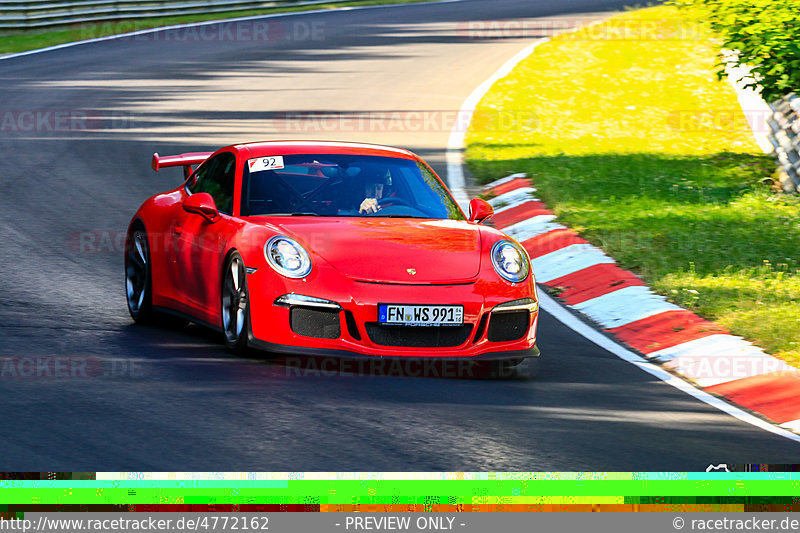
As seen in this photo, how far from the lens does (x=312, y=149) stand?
30.5ft

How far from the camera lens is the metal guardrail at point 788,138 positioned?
1406cm

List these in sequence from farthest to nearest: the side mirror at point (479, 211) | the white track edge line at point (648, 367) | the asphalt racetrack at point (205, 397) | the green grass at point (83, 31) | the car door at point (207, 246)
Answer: the green grass at point (83, 31) < the side mirror at point (479, 211) < the car door at point (207, 246) < the white track edge line at point (648, 367) < the asphalt racetrack at point (205, 397)

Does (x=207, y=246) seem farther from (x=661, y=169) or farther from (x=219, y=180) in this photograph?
(x=661, y=169)

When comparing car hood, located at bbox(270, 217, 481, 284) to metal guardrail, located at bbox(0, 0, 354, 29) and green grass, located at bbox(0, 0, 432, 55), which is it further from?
metal guardrail, located at bbox(0, 0, 354, 29)

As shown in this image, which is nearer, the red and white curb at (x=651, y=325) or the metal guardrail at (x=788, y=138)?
the red and white curb at (x=651, y=325)

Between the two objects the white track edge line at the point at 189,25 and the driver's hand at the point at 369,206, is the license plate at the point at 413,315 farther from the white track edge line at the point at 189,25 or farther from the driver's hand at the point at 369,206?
the white track edge line at the point at 189,25

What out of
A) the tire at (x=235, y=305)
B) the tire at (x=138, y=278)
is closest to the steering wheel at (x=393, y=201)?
the tire at (x=235, y=305)

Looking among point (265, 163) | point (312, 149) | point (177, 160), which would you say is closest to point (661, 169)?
point (177, 160)

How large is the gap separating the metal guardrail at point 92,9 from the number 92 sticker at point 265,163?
22.5m

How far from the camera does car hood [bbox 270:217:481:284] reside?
26.3ft

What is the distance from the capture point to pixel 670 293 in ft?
33.3

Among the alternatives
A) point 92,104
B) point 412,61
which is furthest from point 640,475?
point 412,61

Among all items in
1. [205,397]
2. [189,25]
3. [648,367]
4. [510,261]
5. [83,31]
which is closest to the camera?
[205,397]

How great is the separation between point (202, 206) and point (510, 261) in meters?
1.93
